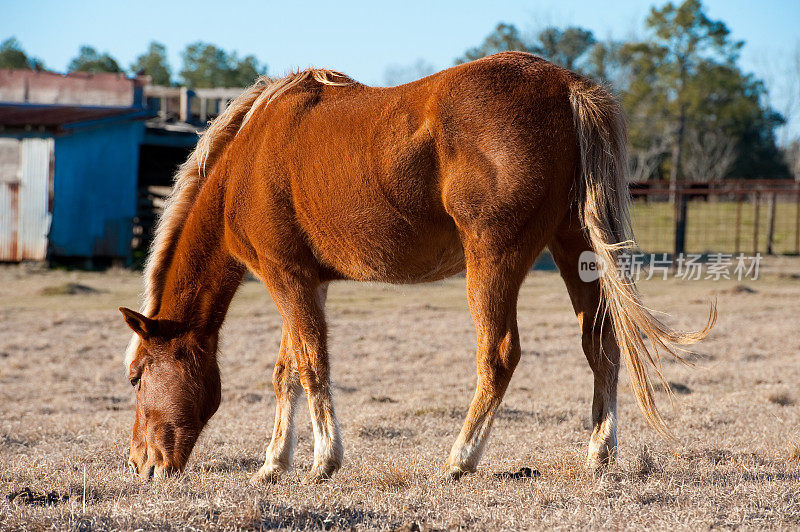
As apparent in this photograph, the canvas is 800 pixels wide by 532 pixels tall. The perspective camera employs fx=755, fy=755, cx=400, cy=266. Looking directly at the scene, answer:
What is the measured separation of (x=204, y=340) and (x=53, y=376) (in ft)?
12.6

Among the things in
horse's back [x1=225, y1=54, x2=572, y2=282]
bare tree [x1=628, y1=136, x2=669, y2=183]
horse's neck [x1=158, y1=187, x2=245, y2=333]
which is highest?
bare tree [x1=628, y1=136, x2=669, y2=183]

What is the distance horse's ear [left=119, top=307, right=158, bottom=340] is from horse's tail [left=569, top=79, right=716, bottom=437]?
2228 mm

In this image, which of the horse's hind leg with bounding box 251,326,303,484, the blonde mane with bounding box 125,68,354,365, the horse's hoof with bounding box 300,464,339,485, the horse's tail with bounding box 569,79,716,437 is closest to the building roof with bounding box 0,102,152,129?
the blonde mane with bounding box 125,68,354,365

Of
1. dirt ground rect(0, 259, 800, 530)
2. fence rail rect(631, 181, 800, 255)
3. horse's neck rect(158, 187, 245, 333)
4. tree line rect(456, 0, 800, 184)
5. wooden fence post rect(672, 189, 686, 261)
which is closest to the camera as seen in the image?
dirt ground rect(0, 259, 800, 530)

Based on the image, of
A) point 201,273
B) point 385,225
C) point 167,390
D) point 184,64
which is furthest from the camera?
point 184,64

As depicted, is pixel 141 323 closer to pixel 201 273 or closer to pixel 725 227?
pixel 201 273

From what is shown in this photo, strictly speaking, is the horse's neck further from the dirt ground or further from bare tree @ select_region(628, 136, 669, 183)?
bare tree @ select_region(628, 136, 669, 183)

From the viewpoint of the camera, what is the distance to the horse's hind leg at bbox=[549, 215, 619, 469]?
3.71 meters

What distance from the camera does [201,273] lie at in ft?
13.2

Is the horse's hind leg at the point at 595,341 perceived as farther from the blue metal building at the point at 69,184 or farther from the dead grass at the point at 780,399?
the blue metal building at the point at 69,184

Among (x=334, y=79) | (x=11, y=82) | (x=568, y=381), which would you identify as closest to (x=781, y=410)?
(x=568, y=381)

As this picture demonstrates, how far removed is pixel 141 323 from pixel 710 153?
3515cm

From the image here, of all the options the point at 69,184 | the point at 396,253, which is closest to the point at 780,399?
the point at 396,253

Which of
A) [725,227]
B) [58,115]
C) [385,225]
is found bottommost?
[385,225]
